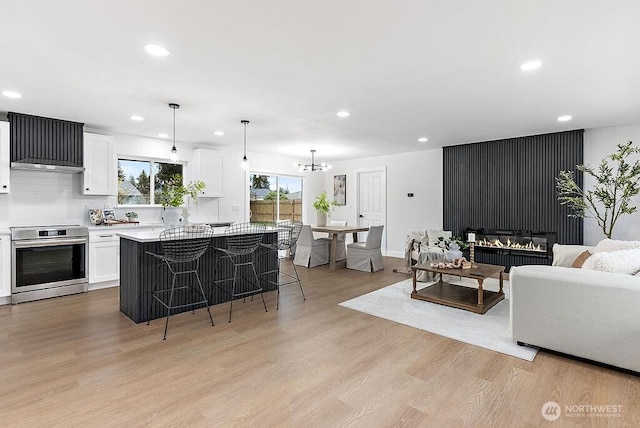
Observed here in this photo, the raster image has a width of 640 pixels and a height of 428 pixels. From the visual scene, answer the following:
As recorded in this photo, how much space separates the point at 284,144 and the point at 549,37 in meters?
4.82

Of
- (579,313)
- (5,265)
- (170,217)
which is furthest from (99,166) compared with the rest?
(579,313)

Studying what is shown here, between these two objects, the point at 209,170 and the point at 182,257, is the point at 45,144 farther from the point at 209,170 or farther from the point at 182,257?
the point at 182,257

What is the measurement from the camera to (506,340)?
3086 millimetres

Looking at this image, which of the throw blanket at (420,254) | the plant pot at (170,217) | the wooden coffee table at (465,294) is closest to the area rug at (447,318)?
the wooden coffee table at (465,294)

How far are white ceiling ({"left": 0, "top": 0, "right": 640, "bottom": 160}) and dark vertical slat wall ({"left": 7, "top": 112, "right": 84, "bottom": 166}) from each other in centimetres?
22

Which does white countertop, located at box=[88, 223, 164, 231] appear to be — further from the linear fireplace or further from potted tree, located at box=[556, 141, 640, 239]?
potted tree, located at box=[556, 141, 640, 239]

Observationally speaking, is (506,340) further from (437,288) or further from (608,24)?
(608,24)

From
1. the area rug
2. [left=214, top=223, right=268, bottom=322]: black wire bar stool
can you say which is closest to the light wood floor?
the area rug

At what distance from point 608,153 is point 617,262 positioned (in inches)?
142

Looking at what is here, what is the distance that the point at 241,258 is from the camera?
14.7ft

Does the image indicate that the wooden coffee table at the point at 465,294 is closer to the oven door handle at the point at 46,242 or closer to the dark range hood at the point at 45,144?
the oven door handle at the point at 46,242

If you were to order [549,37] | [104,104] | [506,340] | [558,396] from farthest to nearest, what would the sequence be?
[104,104] → [506,340] → [549,37] → [558,396]

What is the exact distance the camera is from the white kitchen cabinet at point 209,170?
6.46 meters

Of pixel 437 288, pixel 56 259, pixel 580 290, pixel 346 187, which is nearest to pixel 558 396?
pixel 580 290
